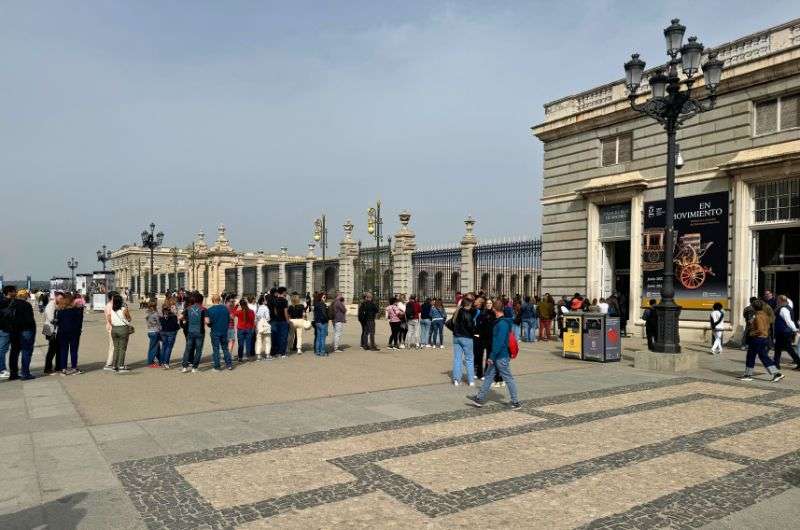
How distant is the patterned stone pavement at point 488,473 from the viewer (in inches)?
183

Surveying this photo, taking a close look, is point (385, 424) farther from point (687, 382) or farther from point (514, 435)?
point (687, 382)

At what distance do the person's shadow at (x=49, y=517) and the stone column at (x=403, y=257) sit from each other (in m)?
27.7

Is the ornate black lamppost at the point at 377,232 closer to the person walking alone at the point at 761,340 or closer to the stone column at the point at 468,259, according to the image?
the stone column at the point at 468,259

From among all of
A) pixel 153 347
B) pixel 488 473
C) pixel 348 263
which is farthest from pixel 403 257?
pixel 488 473

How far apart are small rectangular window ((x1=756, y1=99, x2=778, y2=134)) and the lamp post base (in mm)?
7641

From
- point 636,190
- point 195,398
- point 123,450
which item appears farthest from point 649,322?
point 123,450

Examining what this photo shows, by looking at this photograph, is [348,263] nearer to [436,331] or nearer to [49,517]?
→ [436,331]

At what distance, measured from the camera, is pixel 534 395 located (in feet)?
31.6

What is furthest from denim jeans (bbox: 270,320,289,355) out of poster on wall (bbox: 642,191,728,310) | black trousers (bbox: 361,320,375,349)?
poster on wall (bbox: 642,191,728,310)

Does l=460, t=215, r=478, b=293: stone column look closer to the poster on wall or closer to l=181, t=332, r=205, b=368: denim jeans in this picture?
the poster on wall

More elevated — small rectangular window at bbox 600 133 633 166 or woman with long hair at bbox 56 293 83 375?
small rectangular window at bbox 600 133 633 166

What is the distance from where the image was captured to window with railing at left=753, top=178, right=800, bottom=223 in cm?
1616

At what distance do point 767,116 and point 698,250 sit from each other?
4130 mm

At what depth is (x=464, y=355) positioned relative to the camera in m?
10.5
